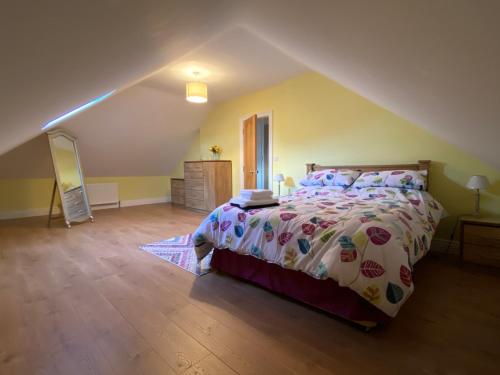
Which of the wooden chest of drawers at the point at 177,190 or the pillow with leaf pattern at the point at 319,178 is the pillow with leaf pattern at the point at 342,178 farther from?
the wooden chest of drawers at the point at 177,190

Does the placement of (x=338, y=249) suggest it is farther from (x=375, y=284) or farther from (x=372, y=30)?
(x=372, y=30)

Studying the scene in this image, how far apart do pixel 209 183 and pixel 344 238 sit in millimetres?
4070

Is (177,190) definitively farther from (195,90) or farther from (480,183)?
(480,183)

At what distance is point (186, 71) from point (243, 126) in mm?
1712

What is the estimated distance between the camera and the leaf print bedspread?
4.75 ft

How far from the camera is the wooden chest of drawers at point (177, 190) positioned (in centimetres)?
640

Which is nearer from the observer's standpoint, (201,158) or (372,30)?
(372,30)

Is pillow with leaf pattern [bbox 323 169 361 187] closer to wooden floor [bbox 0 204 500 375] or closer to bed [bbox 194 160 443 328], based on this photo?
bed [bbox 194 160 443 328]

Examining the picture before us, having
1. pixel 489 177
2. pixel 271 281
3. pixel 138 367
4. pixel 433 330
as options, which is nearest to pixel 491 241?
pixel 489 177

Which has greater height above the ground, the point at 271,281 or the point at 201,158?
the point at 201,158

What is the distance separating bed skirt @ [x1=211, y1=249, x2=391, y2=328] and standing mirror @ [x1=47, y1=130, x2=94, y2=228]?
3.60 meters

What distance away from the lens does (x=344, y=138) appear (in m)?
3.77

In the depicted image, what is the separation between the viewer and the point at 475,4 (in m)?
0.66

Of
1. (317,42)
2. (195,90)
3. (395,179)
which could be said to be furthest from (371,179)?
(195,90)
